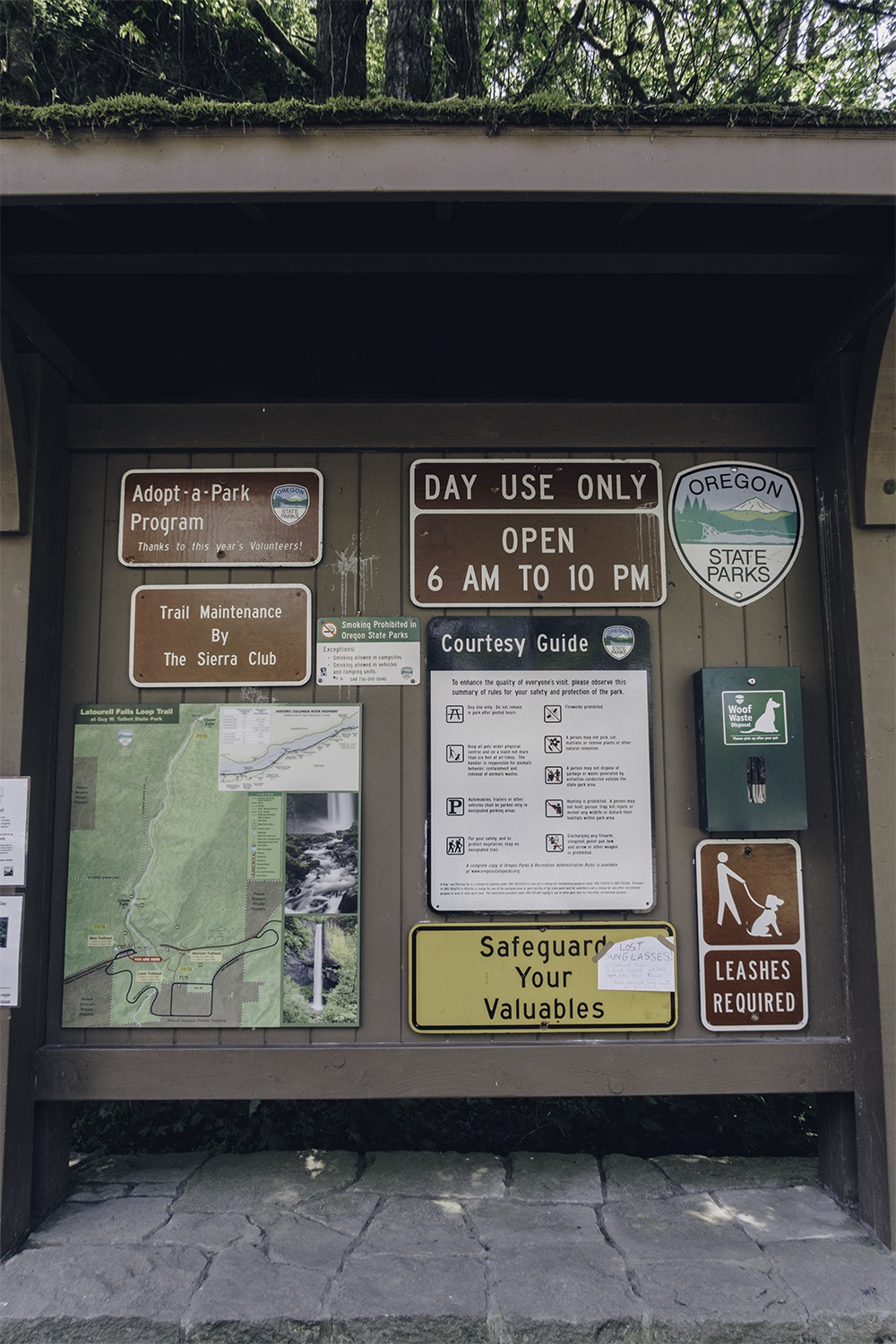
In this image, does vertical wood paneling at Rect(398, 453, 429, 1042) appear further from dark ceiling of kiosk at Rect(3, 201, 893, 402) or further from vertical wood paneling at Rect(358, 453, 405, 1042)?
dark ceiling of kiosk at Rect(3, 201, 893, 402)

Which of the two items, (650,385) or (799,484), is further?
(650,385)

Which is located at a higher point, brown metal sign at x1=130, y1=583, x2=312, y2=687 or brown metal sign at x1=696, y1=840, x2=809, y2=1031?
brown metal sign at x1=130, y1=583, x2=312, y2=687

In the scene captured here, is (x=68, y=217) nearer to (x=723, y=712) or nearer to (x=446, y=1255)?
(x=723, y=712)

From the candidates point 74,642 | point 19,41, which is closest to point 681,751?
point 74,642

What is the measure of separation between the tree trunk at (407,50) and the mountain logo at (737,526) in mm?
3865

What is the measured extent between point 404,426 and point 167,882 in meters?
2.05

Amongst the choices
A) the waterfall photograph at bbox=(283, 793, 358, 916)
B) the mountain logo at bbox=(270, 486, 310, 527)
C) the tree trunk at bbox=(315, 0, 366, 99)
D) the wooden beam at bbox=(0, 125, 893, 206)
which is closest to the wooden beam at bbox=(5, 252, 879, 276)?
the wooden beam at bbox=(0, 125, 893, 206)

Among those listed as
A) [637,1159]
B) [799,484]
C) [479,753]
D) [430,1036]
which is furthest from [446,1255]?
[799,484]

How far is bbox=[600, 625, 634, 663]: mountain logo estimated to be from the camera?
325cm

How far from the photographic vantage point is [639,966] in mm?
3102

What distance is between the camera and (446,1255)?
8.94 ft

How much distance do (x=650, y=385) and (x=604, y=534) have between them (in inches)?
46.9

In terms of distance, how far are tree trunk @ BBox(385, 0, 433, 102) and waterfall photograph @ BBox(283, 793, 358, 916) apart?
4.85m

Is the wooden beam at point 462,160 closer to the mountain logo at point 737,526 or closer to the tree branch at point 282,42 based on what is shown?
the mountain logo at point 737,526
